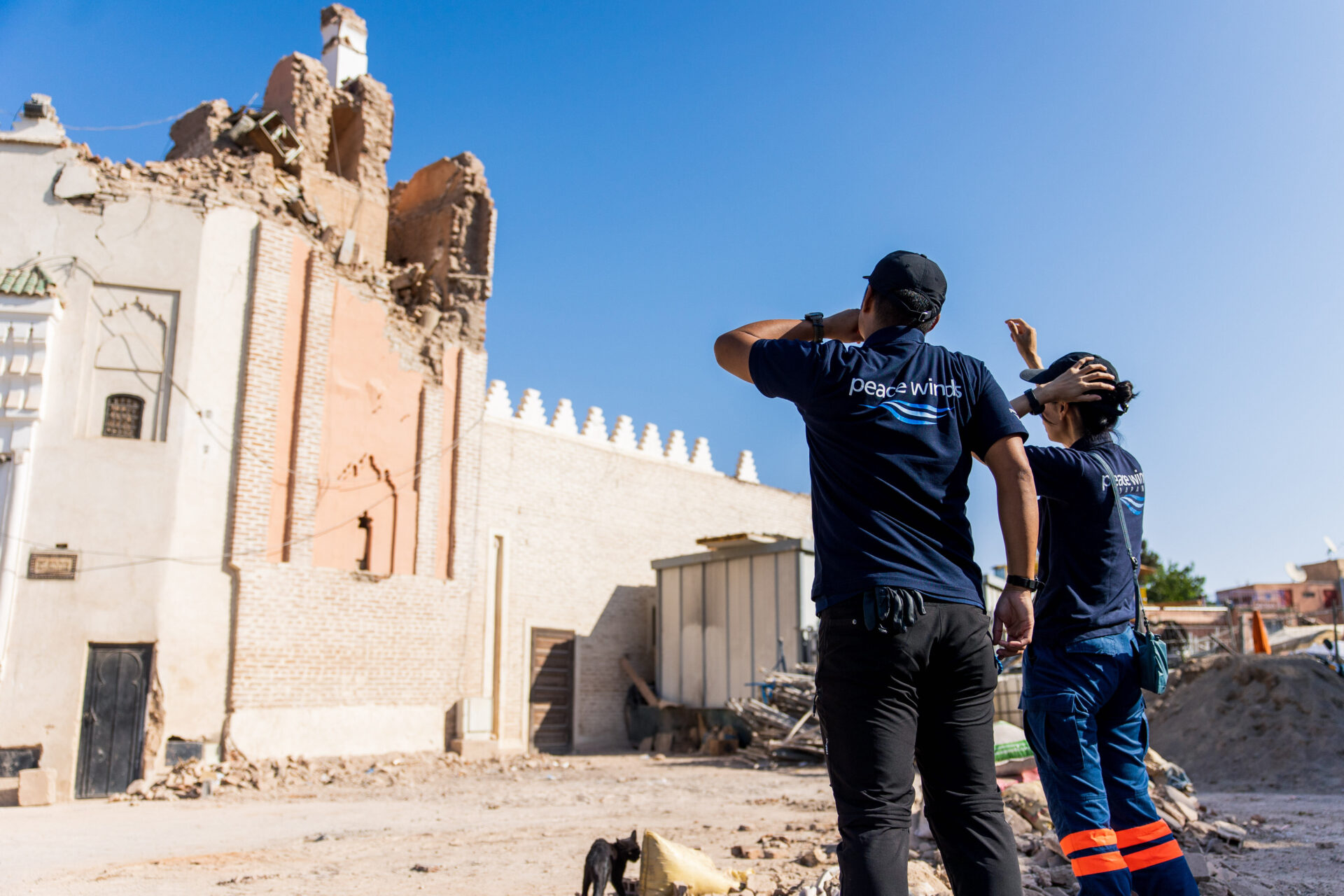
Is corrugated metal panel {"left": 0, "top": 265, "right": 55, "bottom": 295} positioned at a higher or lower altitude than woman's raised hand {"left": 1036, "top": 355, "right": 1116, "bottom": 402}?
higher

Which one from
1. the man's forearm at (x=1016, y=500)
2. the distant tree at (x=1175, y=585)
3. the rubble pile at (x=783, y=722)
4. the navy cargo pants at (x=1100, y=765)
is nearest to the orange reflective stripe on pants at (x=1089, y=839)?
the navy cargo pants at (x=1100, y=765)

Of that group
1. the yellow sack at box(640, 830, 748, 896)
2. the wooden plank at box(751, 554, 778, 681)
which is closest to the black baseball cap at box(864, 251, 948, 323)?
the yellow sack at box(640, 830, 748, 896)

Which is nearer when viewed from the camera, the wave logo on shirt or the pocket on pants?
the wave logo on shirt

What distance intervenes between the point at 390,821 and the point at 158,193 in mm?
9786

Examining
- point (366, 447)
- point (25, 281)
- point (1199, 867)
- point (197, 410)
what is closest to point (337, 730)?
point (366, 447)

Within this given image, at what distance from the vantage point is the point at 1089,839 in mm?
2578

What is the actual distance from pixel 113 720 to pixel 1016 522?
40.5 feet

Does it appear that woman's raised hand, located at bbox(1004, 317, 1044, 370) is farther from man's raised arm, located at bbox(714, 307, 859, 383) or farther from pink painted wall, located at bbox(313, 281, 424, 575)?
pink painted wall, located at bbox(313, 281, 424, 575)

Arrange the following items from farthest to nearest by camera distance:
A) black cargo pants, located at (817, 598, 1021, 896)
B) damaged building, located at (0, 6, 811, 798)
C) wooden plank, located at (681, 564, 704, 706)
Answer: wooden plank, located at (681, 564, 704, 706) → damaged building, located at (0, 6, 811, 798) → black cargo pants, located at (817, 598, 1021, 896)

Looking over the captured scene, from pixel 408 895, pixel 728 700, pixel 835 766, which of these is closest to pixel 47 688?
pixel 408 895

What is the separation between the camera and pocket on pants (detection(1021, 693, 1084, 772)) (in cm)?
267

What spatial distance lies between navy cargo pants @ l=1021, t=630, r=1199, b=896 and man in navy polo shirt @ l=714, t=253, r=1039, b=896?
20.4 inches

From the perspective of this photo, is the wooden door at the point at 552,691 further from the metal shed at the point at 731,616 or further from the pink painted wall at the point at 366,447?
the pink painted wall at the point at 366,447

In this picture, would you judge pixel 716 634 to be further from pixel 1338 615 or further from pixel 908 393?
pixel 1338 615
